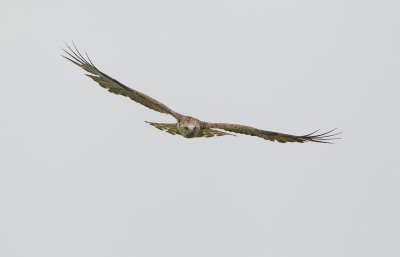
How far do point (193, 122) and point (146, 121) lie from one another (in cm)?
132

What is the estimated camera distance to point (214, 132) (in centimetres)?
2634

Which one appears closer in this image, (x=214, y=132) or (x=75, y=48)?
(x=75, y=48)

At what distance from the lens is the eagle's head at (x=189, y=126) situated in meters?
25.7

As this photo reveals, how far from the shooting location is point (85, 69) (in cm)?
2516

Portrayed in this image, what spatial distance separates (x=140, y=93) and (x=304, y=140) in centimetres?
379

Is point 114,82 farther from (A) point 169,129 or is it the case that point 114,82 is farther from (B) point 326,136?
(B) point 326,136

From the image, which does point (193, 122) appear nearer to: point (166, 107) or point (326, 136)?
point (166, 107)

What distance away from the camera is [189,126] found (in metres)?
25.7

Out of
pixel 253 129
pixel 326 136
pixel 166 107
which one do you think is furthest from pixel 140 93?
pixel 326 136

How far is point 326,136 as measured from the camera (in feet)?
82.6

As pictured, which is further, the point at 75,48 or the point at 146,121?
the point at 146,121

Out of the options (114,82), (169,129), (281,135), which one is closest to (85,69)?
(114,82)

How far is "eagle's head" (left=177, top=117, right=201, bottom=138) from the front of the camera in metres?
25.7

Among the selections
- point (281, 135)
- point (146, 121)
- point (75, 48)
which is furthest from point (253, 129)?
point (75, 48)
